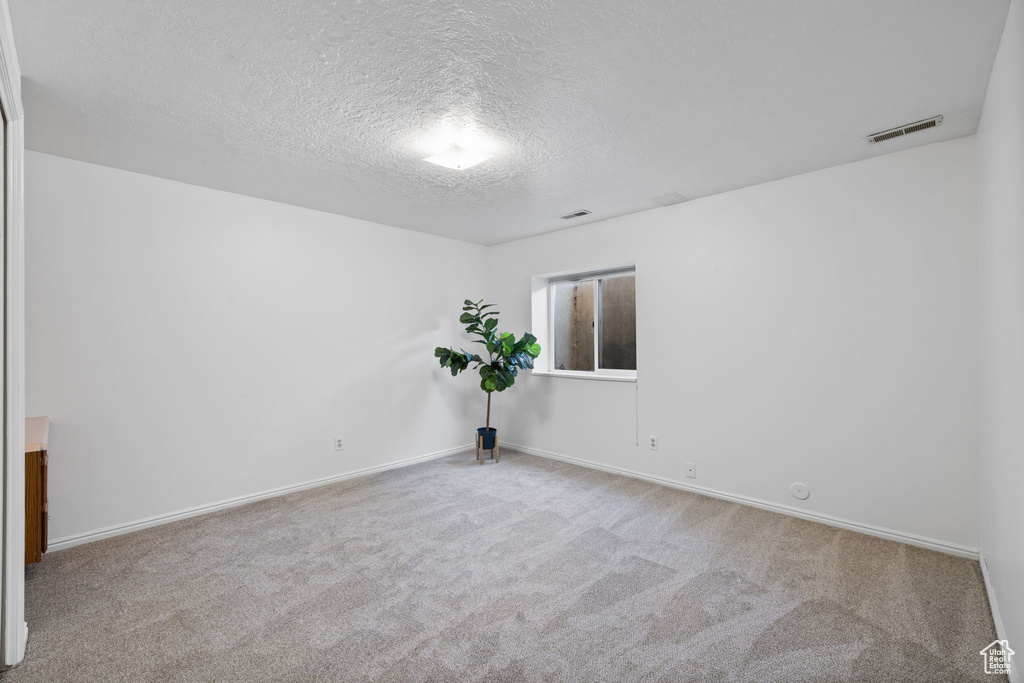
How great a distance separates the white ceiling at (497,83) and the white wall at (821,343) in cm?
34

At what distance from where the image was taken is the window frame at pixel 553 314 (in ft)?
14.6

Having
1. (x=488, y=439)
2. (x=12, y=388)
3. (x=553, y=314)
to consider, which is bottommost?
(x=488, y=439)

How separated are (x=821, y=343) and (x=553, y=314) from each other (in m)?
2.69

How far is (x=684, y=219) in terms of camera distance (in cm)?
371

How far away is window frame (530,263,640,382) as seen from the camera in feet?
14.6

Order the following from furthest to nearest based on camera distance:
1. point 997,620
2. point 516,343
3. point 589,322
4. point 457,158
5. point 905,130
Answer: point 589,322 < point 516,343 < point 457,158 < point 905,130 < point 997,620

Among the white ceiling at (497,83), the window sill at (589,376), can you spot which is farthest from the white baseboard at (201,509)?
the white ceiling at (497,83)

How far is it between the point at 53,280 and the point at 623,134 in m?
3.56

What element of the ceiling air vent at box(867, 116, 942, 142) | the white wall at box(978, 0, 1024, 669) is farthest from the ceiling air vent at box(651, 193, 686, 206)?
the white wall at box(978, 0, 1024, 669)

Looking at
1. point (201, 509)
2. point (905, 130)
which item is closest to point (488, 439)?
point (201, 509)

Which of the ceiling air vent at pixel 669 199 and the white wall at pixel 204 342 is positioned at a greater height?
the ceiling air vent at pixel 669 199

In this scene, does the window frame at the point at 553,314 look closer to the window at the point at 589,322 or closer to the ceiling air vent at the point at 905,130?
the window at the point at 589,322

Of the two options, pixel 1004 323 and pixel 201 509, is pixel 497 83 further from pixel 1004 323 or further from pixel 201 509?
pixel 201 509

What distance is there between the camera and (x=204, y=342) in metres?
3.31
